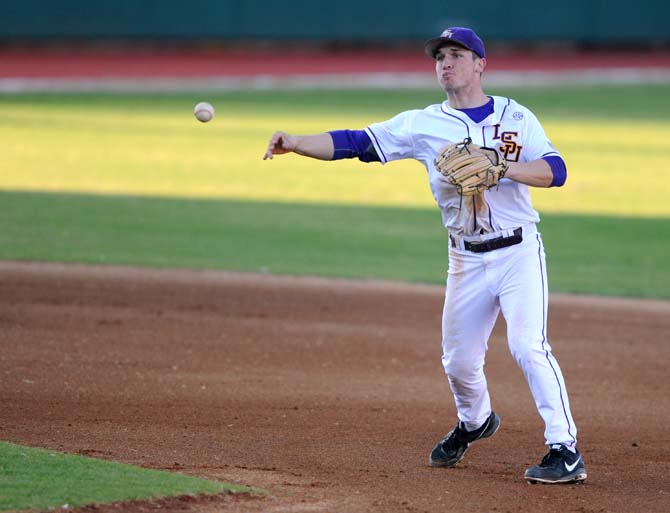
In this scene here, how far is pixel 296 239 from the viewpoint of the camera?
13.6 meters

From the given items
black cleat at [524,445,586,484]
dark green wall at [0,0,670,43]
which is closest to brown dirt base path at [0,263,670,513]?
black cleat at [524,445,586,484]

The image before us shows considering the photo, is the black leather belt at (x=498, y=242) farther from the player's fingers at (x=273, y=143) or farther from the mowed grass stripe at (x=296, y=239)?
the mowed grass stripe at (x=296, y=239)

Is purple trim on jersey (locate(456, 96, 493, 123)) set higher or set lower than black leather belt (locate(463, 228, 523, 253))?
higher

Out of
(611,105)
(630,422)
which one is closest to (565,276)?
(630,422)

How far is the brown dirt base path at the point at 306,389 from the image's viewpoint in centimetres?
564

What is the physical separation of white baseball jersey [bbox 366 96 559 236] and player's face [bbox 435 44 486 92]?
5.8 inches

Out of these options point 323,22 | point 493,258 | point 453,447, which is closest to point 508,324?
point 493,258

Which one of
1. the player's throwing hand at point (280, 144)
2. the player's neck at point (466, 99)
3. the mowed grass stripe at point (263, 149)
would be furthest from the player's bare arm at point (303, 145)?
the mowed grass stripe at point (263, 149)

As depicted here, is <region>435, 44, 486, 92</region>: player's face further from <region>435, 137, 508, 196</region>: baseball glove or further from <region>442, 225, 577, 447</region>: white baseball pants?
<region>442, 225, 577, 447</region>: white baseball pants

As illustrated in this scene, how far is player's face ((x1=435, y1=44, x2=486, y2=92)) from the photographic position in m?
5.74

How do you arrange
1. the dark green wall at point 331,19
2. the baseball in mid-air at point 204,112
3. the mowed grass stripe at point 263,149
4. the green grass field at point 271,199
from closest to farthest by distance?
the baseball in mid-air at point 204,112, the green grass field at point 271,199, the mowed grass stripe at point 263,149, the dark green wall at point 331,19

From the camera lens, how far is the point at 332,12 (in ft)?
120

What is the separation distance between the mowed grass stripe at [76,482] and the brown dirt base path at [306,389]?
0.14 meters

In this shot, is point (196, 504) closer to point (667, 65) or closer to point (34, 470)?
point (34, 470)
